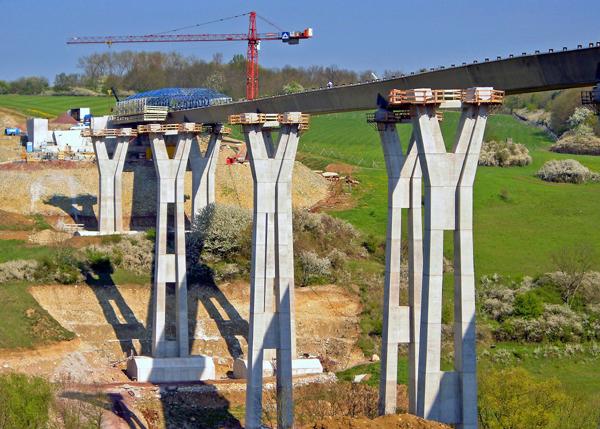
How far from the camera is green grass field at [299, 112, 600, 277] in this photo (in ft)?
272

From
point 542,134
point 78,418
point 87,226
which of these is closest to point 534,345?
point 78,418

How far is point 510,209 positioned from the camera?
9638 centimetres

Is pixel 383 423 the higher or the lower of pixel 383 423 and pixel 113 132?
the lower

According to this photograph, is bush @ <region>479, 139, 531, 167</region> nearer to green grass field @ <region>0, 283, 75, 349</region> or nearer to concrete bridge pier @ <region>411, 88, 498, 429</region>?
green grass field @ <region>0, 283, 75, 349</region>

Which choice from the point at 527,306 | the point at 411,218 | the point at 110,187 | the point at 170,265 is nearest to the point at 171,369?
the point at 170,265

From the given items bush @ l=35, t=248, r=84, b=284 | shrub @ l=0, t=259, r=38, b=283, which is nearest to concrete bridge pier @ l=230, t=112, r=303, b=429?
A: bush @ l=35, t=248, r=84, b=284

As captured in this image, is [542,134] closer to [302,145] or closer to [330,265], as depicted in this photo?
[302,145]

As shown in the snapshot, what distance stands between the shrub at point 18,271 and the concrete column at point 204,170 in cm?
982

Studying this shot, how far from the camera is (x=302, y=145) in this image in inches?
5054

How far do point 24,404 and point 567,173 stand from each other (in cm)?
7018

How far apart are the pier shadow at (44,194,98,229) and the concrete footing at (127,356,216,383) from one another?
94.2 ft

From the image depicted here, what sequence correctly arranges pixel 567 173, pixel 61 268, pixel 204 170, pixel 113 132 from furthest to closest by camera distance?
pixel 567 173, pixel 113 132, pixel 204 170, pixel 61 268

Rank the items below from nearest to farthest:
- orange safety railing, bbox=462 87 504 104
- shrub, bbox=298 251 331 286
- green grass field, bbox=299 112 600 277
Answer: orange safety railing, bbox=462 87 504 104 < shrub, bbox=298 251 331 286 < green grass field, bbox=299 112 600 277

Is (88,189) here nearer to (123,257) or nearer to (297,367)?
(123,257)
